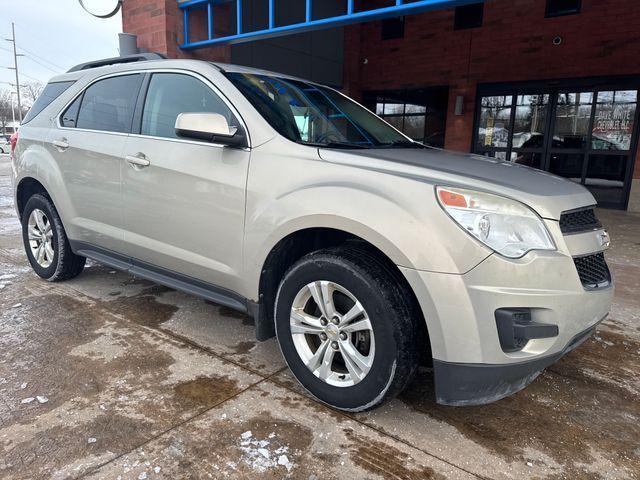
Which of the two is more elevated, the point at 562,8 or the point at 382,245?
the point at 562,8

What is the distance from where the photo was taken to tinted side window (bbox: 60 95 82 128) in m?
3.85

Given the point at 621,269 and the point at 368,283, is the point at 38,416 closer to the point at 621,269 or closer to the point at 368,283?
the point at 368,283

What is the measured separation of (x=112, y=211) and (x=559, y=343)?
2.98 meters

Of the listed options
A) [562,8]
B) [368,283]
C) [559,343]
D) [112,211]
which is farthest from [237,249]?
[562,8]

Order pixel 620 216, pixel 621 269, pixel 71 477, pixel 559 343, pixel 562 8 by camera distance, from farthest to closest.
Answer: pixel 562 8, pixel 620 216, pixel 621 269, pixel 559 343, pixel 71 477

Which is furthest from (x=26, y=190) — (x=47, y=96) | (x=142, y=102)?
(x=142, y=102)

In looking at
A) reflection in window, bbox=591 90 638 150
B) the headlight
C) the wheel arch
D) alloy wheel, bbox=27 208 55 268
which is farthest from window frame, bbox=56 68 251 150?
reflection in window, bbox=591 90 638 150

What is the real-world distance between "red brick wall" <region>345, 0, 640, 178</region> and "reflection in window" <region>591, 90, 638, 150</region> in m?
0.51

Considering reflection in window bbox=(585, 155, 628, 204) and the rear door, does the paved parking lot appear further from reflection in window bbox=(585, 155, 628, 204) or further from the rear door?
reflection in window bbox=(585, 155, 628, 204)

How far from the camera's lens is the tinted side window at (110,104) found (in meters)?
3.42

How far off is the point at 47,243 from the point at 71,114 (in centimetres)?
122

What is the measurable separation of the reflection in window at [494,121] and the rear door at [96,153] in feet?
32.0

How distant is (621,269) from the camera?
5.38 meters

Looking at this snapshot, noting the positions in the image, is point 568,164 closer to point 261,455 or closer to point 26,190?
point 26,190
